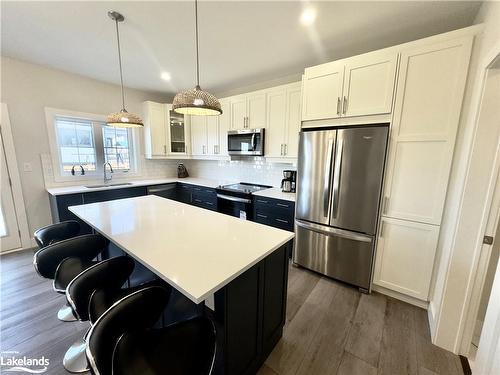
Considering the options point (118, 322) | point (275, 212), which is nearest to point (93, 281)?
point (118, 322)

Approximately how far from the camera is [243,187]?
3.60 meters

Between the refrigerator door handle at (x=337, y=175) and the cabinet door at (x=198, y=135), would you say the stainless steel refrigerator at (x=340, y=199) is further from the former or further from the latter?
the cabinet door at (x=198, y=135)

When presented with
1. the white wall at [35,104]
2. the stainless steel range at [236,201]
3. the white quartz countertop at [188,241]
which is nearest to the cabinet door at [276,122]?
the stainless steel range at [236,201]

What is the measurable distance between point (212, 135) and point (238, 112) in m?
0.73

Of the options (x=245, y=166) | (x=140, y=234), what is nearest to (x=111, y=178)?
(x=245, y=166)

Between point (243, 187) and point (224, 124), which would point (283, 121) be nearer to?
point (224, 124)

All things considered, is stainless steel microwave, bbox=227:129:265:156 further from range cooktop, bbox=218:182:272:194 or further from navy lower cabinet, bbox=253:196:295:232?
navy lower cabinet, bbox=253:196:295:232

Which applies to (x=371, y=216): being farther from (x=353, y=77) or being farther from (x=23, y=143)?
(x=23, y=143)

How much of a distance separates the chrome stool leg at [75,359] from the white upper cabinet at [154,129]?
3.16 meters

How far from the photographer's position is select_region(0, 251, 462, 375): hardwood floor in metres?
1.46

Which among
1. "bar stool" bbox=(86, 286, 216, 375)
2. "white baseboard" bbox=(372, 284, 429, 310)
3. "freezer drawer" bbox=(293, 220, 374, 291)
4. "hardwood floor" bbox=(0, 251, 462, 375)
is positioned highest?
"bar stool" bbox=(86, 286, 216, 375)

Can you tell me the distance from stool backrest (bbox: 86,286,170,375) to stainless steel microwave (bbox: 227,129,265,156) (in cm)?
247

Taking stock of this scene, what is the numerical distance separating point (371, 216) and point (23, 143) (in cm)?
453

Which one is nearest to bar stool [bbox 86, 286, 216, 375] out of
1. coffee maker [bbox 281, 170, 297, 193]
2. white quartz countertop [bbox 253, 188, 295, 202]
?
white quartz countertop [bbox 253, 188, 295, 202]
